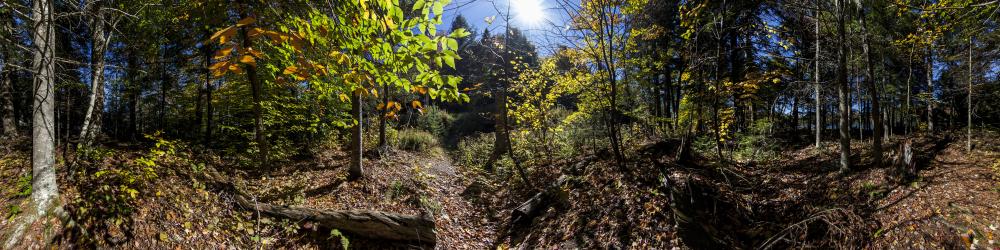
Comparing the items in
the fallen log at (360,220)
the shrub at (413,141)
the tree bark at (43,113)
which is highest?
the tree bark at (43,113)

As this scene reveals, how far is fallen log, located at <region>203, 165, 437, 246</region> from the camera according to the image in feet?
20.1

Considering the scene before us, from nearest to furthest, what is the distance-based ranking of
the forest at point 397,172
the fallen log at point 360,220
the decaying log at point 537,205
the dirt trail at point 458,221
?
the forest at point 397,172 → the fallen log at point 360,220 → the dirt trail at point 458,221 → the decaying log at point 537,205

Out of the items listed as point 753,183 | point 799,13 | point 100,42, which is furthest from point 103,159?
point 799,13

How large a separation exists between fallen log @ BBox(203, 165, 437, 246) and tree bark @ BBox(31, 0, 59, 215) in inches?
91.9

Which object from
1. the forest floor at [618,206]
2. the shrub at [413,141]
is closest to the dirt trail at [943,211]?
the forest floor at [618,206]

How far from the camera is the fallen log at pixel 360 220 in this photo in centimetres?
612

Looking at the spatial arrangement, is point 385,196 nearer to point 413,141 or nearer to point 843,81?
point 413,141

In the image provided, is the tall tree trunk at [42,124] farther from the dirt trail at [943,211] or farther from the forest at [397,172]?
the dirt trail at [943,211]

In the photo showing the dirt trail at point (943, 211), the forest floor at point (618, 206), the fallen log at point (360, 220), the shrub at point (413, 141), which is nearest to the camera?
the forest floor at point (618, 206)

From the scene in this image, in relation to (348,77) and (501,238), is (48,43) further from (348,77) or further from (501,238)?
(501,238)

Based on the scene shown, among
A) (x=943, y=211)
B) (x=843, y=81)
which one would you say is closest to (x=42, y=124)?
(x=943, y=211)

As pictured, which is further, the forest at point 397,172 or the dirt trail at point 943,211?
the dirt trail at point 943,211

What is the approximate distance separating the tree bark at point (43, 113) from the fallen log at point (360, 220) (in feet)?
7.66

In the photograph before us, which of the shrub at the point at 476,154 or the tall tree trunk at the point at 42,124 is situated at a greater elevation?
the tall tree trunk at the point at 42,124
